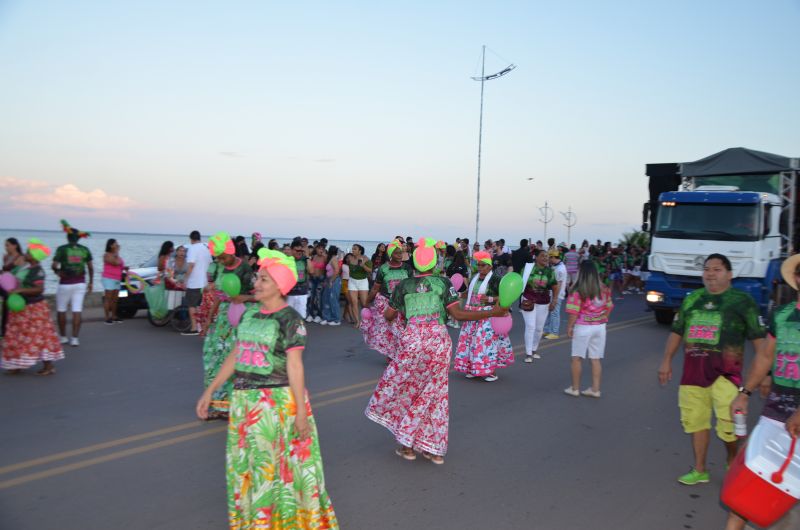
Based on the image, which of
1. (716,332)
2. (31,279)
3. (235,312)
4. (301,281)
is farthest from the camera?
(301,281)

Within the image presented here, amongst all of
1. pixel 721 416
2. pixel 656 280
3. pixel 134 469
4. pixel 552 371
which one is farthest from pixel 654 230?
pixel 134 469

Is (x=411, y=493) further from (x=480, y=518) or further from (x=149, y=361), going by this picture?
(x=149, y=361)

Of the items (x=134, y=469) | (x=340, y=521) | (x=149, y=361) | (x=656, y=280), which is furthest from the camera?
(x=656, y=280)

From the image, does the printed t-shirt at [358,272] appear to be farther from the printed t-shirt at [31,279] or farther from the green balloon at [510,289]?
the green balloon at [510,289]

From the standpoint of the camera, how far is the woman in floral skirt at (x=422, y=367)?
5.44 meters

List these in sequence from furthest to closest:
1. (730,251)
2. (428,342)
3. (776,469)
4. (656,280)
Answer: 1. (656,280)
2. (730,251)
3. (428,342)
4. (776,469)

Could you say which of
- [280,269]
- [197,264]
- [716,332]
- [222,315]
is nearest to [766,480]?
[716,332]

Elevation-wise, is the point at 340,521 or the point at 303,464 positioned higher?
the point at 303,464

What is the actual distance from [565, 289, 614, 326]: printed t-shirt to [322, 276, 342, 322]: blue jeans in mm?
7507

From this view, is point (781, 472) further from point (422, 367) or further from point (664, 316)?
point (664, 316)

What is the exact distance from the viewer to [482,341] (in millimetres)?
8828

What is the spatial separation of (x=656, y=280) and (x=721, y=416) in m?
10.3

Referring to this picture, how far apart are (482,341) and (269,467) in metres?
5.65

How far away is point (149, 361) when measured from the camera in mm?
9500
